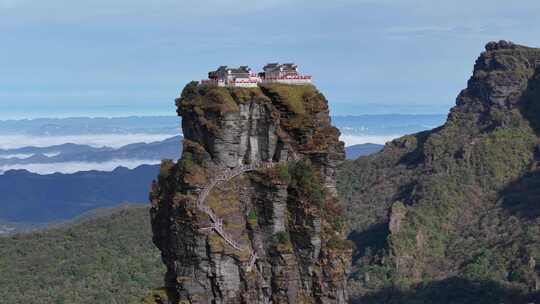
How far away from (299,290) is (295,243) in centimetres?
192

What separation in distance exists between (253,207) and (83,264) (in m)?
88.2

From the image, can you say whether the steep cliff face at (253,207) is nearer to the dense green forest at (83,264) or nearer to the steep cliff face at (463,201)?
the dense green forest at (83,264)

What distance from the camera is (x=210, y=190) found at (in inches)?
1590

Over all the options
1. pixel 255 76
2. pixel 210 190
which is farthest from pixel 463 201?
pixel 210 190

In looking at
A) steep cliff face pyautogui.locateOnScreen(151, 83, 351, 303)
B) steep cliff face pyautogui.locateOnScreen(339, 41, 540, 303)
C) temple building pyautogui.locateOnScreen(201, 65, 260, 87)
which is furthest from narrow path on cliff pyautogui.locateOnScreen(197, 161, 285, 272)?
steep cliff face pyautogui.locateOnScreen(339, 41, 540, 303)

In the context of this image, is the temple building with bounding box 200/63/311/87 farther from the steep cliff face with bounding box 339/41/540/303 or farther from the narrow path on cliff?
the steep cliff face with bounding box 339/41/540/303

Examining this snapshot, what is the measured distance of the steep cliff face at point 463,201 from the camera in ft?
388

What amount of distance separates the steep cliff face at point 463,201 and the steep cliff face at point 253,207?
69576mm

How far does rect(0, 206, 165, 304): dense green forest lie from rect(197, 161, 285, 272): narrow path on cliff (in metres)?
66.5

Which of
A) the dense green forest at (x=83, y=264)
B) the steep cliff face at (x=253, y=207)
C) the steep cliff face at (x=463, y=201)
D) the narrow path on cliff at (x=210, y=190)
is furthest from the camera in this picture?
the steep cliff face at (x=463, y=201)

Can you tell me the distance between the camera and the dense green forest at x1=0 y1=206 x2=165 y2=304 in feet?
381

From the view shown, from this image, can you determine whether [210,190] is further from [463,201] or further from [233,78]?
[463,201]

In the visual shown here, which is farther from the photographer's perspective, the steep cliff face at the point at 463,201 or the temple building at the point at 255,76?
the steep cliff face at the point at 463,201

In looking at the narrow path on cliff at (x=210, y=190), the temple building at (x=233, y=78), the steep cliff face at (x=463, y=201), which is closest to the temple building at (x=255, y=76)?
the temple building at (x=233, y=78)
